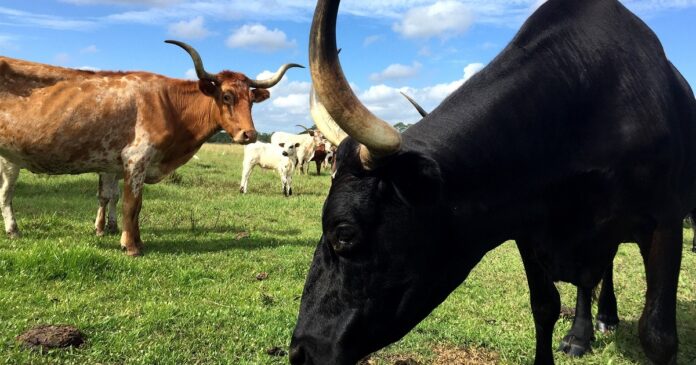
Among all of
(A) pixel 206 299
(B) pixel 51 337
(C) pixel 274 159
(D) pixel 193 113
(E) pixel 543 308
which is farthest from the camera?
(C) pixel 274 159

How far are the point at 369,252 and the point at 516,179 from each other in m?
0.82

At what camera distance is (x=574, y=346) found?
422 centimetres

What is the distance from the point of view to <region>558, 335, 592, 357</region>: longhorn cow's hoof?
4.19 meters

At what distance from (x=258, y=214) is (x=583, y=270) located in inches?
348

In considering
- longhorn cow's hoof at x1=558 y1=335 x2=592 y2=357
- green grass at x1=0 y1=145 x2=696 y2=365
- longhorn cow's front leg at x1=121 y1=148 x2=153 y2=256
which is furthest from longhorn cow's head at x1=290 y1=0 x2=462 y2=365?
longhorn cow's front leg at x1=121 y1=148 x2=153 y2=256

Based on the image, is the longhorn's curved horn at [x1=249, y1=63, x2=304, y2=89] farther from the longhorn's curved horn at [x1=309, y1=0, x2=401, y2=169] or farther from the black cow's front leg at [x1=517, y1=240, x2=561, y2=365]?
the longhorn's curved horn at [x1=309, y1=0, x2=401, y2=169]

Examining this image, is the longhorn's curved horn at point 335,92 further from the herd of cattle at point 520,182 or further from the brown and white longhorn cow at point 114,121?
the brown and white longhorn cow at point 114,121

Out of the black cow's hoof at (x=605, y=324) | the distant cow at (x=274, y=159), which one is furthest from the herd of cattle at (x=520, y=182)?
the distant cow at (x=274, y=159)

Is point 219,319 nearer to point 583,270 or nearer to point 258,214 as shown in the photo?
point 583,270

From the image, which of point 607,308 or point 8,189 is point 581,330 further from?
point 8,189

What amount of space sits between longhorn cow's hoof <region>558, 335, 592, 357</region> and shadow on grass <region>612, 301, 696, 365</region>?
261mm

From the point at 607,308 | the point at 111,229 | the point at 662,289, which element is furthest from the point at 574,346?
the point at 111,229

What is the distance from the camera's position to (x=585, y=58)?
293cm

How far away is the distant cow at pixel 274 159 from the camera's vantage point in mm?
16484
